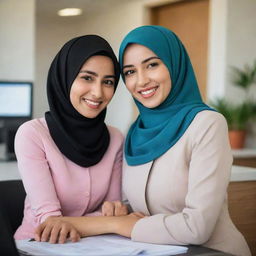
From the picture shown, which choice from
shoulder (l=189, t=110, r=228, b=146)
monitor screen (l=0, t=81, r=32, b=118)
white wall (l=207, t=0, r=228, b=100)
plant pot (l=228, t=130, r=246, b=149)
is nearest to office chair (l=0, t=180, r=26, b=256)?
shoulder (l=189, t=110, r=228, b=146)

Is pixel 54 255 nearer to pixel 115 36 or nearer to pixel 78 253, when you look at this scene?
pixel 78 253

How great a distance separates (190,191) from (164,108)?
30 cm

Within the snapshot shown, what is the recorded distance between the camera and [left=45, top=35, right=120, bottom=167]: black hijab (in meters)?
1.50

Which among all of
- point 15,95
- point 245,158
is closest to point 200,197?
point 15,95

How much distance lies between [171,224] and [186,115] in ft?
1.00

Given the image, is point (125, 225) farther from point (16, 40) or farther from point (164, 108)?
point (16, 40)

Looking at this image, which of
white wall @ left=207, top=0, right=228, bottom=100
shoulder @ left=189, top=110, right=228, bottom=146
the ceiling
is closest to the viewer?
shoulder @ left=189, top=110, right=228, bottom=146

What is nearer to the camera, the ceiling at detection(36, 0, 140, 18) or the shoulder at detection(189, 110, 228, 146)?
the shoulder at detection(189, 110, 228, 146)

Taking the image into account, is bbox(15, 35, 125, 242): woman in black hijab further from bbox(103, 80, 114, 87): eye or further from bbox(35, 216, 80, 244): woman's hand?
bbox(35, 216, 80, 244): woman's hand

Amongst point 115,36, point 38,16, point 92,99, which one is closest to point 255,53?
point 115,36

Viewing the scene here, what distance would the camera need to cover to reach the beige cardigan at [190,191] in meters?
1.22

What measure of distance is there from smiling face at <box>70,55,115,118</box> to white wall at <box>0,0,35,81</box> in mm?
4360

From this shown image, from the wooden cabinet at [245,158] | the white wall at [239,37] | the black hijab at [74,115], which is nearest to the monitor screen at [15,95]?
the wooden cabinet at [245,158]

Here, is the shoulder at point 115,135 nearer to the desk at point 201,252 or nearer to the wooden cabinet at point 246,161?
the desk at point 201,252
